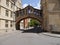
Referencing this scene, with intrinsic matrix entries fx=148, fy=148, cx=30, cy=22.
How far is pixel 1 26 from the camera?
31031 millimetres

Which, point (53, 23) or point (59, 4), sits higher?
point (59, 4)

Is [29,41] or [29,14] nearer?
[29,41]

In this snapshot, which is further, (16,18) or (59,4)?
(16,18)

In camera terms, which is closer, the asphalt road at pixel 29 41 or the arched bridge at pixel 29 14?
the asphalt road at pixel 29 41

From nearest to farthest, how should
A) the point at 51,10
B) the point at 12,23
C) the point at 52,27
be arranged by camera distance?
the point at 52,27 < the point at 51,10 < the point at 12,23

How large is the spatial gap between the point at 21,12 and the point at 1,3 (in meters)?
13.4

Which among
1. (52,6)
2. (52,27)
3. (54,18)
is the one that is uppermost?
(52,6)

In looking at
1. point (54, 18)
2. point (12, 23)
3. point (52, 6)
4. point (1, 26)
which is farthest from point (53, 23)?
point (12, 23)

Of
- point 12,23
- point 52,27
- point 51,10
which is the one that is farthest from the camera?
point 12,23

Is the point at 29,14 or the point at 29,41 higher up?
the point at 29,14

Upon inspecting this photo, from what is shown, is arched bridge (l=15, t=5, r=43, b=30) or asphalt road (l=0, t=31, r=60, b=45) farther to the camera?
arched bridge (l=15, t=5, r=43, b=30)

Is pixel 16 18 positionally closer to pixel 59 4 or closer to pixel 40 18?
pixel 40 18

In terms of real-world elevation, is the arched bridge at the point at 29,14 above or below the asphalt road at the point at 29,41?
above

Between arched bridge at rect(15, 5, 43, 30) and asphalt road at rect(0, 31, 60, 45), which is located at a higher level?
arched bridge at rect(15, 5, 43, 30)
